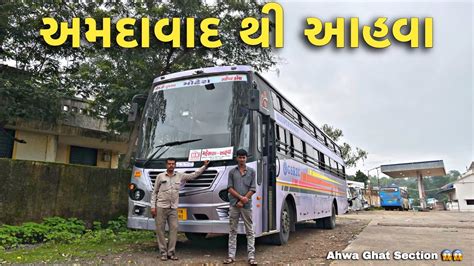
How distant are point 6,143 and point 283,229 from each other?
1176 centimetres

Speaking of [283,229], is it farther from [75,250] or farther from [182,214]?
[75,250]

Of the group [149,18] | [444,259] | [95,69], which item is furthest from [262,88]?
[95,69]

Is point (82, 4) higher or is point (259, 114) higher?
point (82, 4)

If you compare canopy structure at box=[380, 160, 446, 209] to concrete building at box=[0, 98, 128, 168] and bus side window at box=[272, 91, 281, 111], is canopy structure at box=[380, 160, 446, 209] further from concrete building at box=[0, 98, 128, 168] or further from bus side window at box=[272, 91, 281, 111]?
bus side window at box=[272, 91, 281, 111]

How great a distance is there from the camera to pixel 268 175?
685 centimetres

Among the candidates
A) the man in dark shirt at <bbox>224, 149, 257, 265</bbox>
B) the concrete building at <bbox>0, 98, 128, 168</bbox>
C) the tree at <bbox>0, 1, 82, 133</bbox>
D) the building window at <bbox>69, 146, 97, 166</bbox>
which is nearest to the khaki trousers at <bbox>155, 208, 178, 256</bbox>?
the man in dark shirt at <bbox>224, 149, 257, 265</bbox>

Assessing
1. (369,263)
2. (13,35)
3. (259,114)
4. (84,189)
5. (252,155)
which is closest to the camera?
(369,263)

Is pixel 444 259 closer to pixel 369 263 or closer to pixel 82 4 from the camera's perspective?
pixel 369 263

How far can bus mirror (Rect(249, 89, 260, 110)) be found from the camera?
605 cm

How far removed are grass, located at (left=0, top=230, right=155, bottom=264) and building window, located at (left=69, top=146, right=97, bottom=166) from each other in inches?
397

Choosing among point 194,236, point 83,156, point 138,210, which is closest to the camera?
point 138,210

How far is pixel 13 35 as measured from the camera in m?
11.0

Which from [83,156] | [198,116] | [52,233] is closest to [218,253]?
[198,116]

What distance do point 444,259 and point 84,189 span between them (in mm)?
7937
